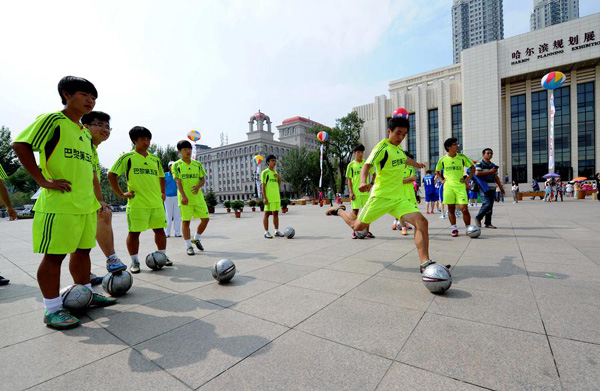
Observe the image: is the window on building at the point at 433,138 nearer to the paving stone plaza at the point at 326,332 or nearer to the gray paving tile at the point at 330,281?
the paving stone plaza at the point at 326,332

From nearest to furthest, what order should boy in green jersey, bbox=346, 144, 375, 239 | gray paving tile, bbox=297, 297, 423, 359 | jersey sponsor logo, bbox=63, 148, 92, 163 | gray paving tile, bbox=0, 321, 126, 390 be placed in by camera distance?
gray paving tile, bbox=0, 321, 126, 390 < gray paving tile, bbox=297, 297, 423, 359 < jersey sponsor logo, bbox=63, 148, 92, 163 < boy in green jersey, bbox=346, 144, 375, 239

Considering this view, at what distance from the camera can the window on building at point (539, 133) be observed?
36.7 metres

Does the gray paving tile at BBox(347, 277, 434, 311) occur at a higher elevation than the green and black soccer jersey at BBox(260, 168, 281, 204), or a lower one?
lower

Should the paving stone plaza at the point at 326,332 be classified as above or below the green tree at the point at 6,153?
below

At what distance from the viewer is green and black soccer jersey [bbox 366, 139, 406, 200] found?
4168mm

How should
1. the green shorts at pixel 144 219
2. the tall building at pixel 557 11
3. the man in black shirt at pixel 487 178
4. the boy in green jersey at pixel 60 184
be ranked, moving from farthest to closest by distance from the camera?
1. the tall building at pixel 557 11
2. the man in black shirt at pixel 487 178
3. the green shorts at pixel 144 219
4. the boy in green jersey at pixel 60 184

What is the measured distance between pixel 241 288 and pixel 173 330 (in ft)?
3.76

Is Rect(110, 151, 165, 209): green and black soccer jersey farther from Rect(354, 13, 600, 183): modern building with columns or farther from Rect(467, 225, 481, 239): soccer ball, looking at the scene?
Rect(354, 13, 600, 183): modern building with columns

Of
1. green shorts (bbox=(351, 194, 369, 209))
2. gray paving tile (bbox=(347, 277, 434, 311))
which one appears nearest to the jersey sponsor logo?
gray paving tile (bbox=(347, 277, 434, 311))

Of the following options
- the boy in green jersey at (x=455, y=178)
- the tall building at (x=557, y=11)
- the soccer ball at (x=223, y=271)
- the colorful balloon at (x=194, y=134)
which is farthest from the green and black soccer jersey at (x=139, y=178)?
the tall building at (x=557, y=11)

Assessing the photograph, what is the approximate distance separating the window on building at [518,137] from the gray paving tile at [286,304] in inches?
1801

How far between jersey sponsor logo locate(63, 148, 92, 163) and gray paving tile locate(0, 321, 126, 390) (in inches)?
62.9

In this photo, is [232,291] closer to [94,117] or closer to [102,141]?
[102,141]

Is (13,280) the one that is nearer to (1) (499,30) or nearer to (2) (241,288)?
(2) (241,288)
